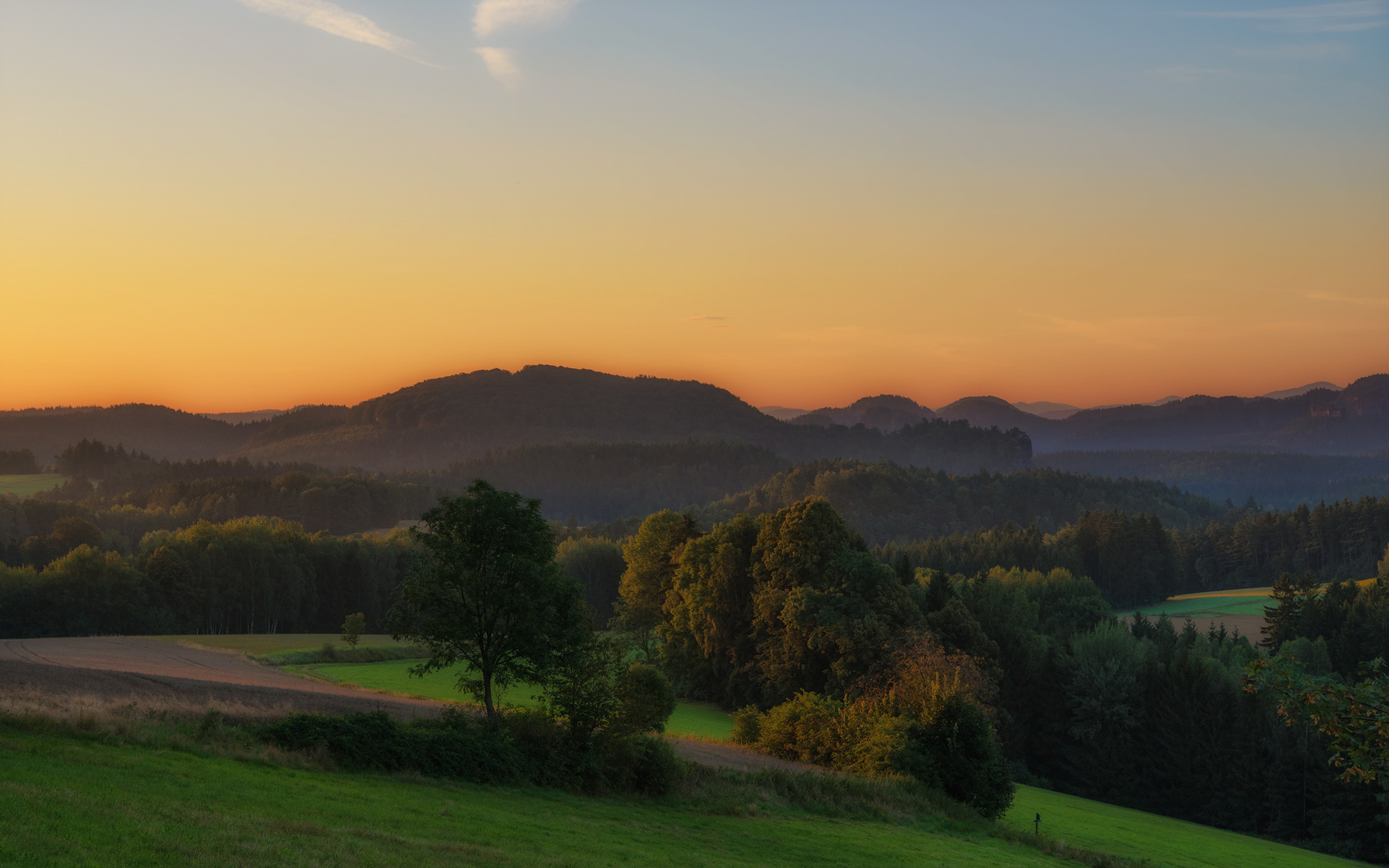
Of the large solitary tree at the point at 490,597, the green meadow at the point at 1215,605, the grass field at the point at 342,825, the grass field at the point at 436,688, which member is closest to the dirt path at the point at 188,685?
the large solitary tree at the point at 490,597

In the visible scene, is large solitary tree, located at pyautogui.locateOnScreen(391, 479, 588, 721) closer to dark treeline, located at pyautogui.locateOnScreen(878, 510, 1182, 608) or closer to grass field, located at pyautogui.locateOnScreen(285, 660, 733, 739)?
grass field, located at pyautogui.locateOnScreen(285, 660, 733, 739)

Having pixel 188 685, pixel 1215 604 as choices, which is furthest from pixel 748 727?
pixel 1215 604

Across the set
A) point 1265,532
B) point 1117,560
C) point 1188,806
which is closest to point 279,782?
point 1188,806

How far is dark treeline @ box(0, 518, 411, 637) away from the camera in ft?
284

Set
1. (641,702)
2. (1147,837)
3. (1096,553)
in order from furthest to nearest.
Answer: (1096,553) < (1147,837) < (641,702)

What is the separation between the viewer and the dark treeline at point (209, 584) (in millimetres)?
86438

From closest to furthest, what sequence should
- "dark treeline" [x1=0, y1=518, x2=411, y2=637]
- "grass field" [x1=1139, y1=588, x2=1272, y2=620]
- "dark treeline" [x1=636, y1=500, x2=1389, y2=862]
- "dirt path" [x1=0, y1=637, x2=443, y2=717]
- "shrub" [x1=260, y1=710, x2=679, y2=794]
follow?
"shrub" [x1=260, y1=710, x2=679, y2=794], "dirt path" [x1=0, y1=637, x2=443, y2=717], "dark treeline" [x1=636, y1=500, x2=1389, y2=862], "dark treeline" [x1=0, y1=518, x2=411, y2=637], "grass field" [x1=1139, y1=588, x2=1272, y2=620]

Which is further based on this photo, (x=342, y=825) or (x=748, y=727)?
(x=748, y=727)

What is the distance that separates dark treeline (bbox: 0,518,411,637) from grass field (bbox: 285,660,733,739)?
10.6 metres

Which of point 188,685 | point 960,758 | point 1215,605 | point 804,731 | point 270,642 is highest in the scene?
point 188,685

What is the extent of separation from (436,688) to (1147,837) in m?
43.1

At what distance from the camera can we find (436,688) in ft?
209

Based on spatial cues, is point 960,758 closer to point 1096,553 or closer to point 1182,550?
point 1096,553

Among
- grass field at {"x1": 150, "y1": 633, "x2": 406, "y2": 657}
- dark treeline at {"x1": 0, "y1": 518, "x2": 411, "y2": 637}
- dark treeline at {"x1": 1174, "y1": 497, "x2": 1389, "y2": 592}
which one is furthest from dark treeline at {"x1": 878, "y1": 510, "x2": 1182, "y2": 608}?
grass field at {"x1": 150, "y1": 633, "x2": 406, "y2": 657}
